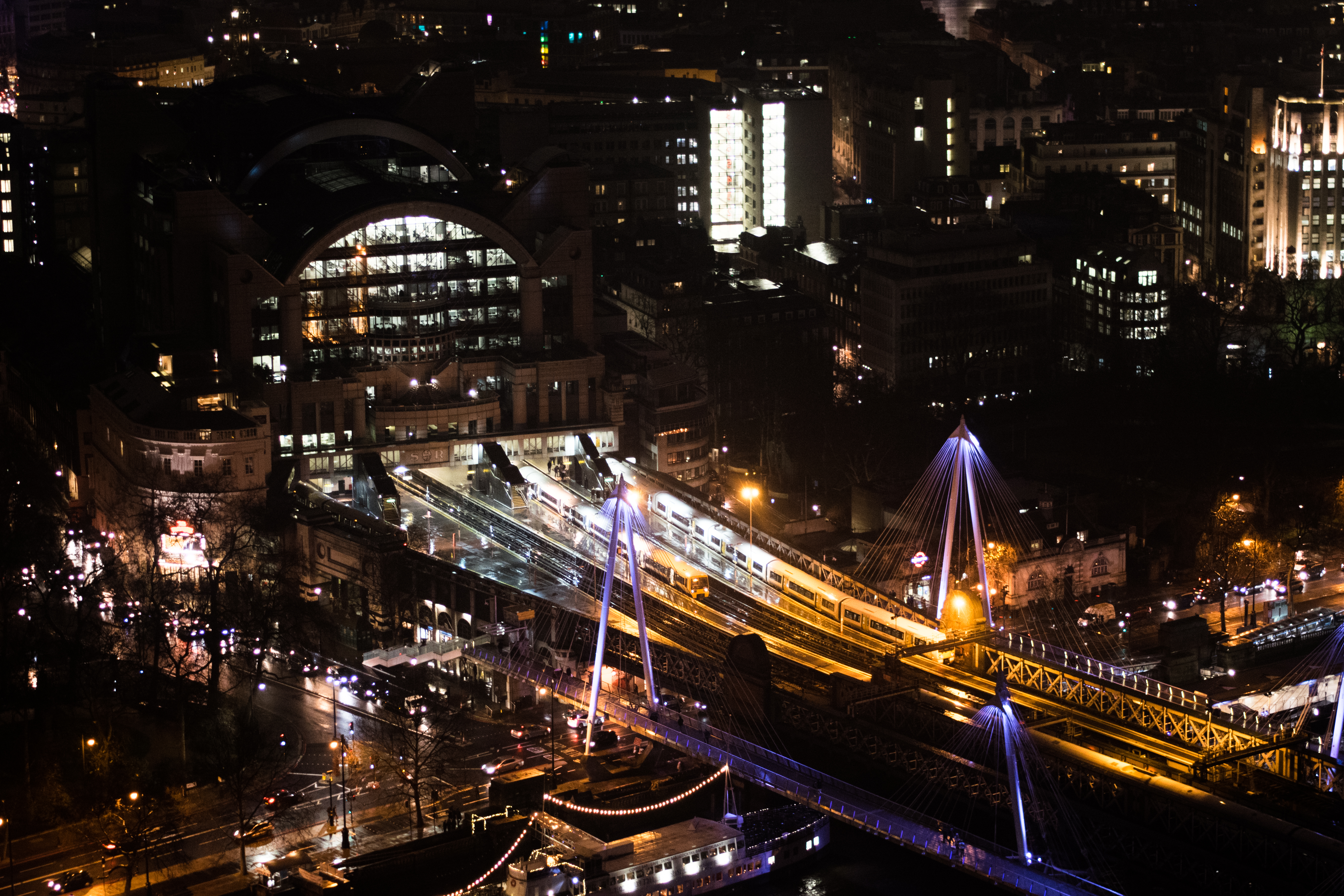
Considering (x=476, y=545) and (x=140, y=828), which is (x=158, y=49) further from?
(x=140, y=828)

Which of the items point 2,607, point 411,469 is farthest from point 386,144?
point 2,607

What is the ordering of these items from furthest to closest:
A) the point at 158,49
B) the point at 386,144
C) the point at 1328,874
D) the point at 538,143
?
the point at 158,49 < the point at 538,143 < the point at 386,144 < the point at 1328,874

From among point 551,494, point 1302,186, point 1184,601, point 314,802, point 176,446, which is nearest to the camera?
point 314,802

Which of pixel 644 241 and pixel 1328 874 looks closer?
pixel 1328 874

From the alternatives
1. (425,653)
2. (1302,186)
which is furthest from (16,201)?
(1302,186)

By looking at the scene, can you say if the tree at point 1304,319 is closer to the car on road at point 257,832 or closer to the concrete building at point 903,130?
the concrete building at point 903,130

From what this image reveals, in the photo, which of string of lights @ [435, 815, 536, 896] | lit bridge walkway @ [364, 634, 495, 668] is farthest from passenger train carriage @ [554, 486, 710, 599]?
string of lights @ [435, 815, 536, 896]

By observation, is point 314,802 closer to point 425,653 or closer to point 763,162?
point 425,653
